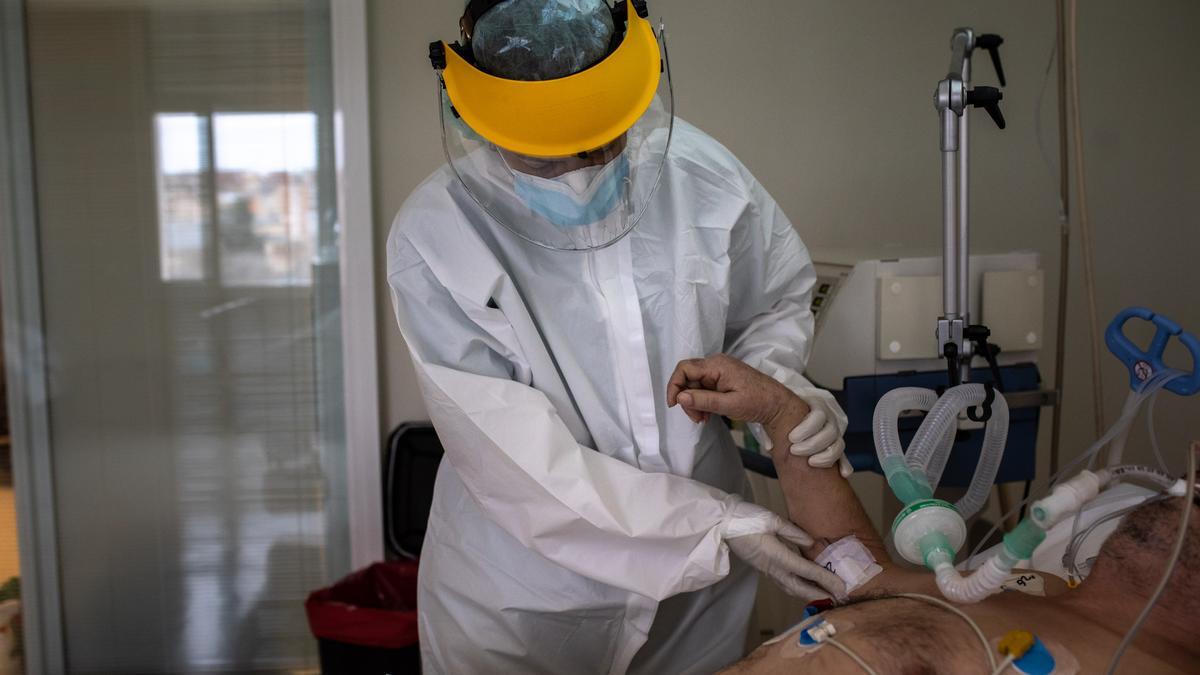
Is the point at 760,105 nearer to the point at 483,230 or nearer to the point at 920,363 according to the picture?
the point at 920,363

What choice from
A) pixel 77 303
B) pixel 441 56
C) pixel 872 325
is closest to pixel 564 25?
pixel 441 56

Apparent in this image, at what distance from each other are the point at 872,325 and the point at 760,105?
35.6 inches

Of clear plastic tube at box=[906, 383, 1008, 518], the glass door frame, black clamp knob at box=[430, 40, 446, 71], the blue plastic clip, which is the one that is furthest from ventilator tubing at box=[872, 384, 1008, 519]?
the glass door frame

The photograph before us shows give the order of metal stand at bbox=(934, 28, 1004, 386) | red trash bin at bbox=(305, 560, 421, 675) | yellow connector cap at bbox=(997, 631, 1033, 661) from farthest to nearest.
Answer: red trash bin at bbox=(305, 560, 421, 675)
metal stand at bbox=(934, 28, 1004, 386)
yellow connector cap at bbox=(997, 631, 1033, 661)

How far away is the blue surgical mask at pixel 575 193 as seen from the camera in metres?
1.25

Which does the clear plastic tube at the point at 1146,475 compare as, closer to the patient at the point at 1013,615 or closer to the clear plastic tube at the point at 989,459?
the patient at the point at 1013,615

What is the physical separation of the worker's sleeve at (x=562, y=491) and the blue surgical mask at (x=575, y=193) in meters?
0.17

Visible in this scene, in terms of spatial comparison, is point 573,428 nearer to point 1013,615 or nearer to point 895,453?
point 895,453

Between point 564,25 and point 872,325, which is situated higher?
point 564,25

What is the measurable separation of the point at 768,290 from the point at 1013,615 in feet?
1.98

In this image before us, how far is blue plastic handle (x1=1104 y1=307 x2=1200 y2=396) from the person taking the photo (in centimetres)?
121

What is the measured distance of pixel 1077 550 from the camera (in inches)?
56.1

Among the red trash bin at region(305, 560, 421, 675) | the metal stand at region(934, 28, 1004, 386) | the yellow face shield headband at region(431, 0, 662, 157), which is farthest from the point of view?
the red trash bin at region(305, 560, 421, 675)

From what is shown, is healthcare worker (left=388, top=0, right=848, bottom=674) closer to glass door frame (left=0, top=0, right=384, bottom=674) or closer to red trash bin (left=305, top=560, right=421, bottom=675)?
red trash bin (left=305, top=560, right=421, bottom=675)
